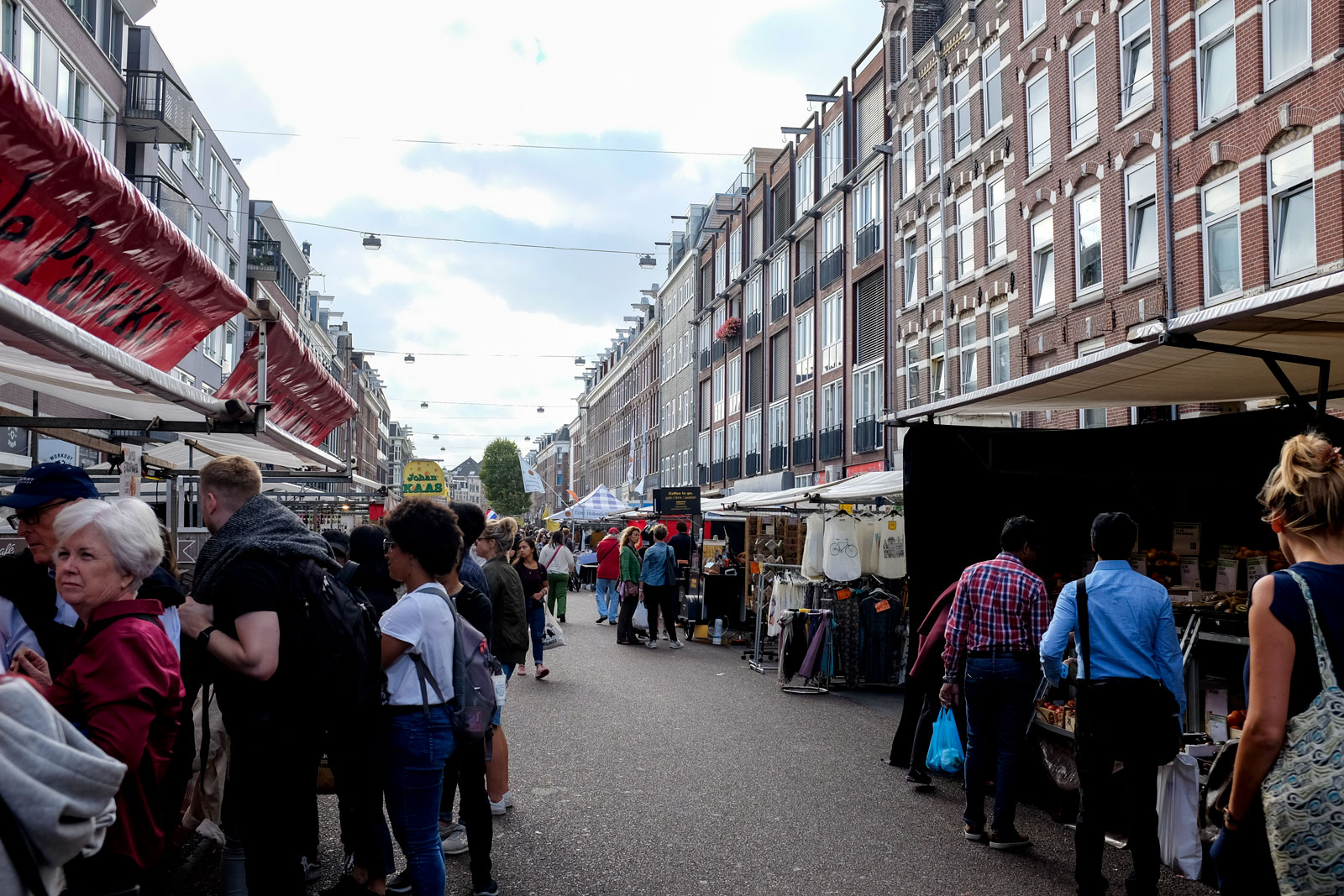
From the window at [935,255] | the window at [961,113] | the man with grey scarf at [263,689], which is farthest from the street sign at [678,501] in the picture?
the man with grey scarf at [263,689]

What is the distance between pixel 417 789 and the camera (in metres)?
4.19

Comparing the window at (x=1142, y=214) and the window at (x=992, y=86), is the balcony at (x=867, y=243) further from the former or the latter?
the window at (x=1142, y=214)

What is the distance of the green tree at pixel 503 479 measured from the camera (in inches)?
4653

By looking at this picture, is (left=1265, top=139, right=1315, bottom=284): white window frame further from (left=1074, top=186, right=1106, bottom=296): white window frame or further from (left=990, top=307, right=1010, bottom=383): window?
(left=990, top=307, right=1010, bottom=383): window

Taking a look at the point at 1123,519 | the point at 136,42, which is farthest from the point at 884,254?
the point at 1123,519

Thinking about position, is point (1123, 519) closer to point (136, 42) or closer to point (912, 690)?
point (912, 690)

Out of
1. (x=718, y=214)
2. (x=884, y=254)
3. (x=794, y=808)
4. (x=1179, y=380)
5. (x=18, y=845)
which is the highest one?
(x=718, y=214)

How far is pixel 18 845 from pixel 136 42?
3189cm

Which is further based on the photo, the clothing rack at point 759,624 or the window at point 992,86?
the window at point 992,86

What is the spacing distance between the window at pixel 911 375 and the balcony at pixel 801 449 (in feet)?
27.9

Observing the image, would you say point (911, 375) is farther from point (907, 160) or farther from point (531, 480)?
point (531, 480)

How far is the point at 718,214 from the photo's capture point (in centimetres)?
5241

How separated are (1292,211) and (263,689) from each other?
16801mm

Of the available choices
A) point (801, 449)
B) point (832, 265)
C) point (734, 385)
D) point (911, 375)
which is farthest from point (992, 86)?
point (734, 385)
